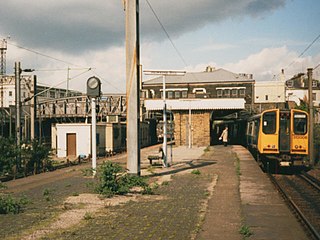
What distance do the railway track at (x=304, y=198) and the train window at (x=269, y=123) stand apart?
2.27 meters

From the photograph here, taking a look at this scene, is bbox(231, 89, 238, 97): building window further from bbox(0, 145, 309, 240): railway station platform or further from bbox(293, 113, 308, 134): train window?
bbox(0, 145, 309, 240): railway station platform

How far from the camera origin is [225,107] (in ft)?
134

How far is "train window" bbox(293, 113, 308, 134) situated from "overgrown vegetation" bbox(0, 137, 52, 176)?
1256 cm

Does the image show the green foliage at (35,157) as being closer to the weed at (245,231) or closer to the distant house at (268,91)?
the weed at (245,231)

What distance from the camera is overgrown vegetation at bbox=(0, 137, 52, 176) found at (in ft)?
59.2

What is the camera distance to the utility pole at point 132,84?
50.9 ft

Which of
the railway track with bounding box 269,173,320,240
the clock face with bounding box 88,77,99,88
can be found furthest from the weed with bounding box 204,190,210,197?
the clock face with bounding box 88,77,99,88

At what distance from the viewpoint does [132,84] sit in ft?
51.2

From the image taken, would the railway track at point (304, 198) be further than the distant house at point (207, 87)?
No

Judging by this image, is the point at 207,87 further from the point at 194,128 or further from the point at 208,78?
the point at 194,128

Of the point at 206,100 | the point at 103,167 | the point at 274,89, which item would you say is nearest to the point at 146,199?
the point at 103,167

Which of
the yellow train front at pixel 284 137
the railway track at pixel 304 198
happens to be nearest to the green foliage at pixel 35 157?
the yellow train front at pixel 284 137

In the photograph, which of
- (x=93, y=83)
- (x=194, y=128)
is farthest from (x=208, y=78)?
(x=93, y=83)

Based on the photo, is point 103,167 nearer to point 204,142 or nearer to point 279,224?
point 279,224
